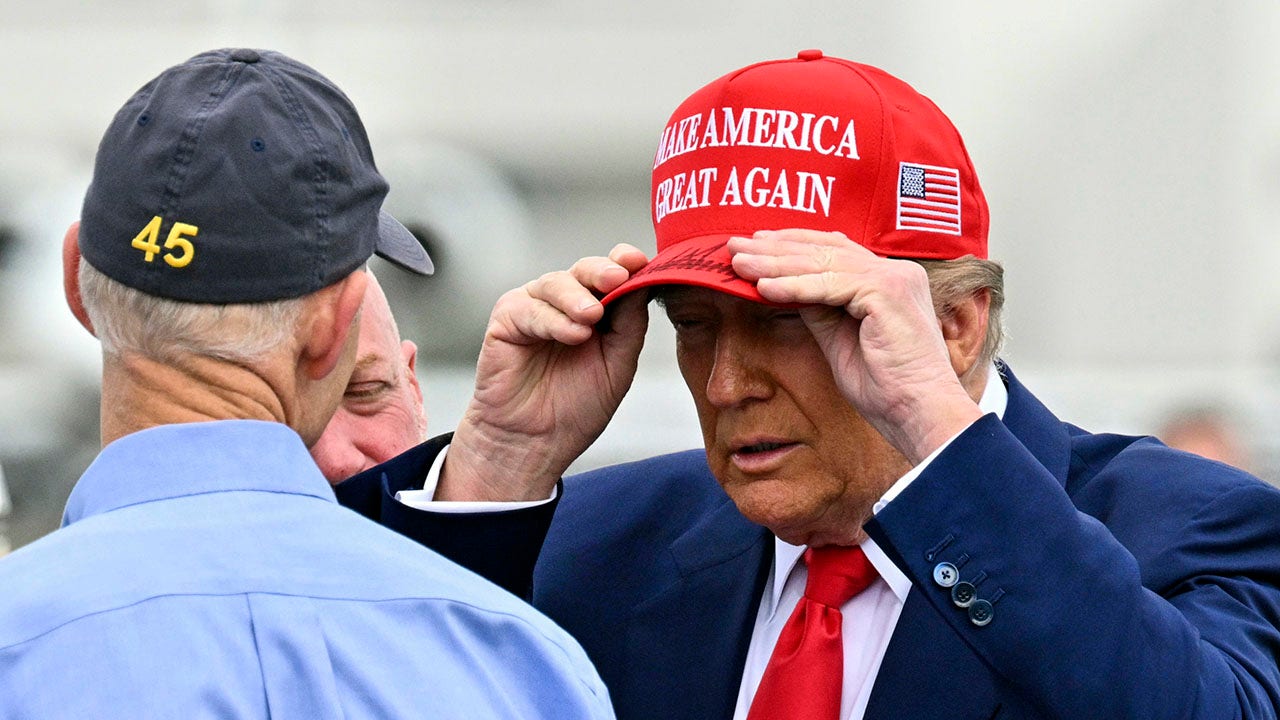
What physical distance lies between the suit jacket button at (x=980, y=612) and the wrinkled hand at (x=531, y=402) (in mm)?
701

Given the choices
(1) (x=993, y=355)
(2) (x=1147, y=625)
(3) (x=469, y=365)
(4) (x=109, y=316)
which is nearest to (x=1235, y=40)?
(3) (x=469, y=365)

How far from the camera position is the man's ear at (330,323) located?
145cm

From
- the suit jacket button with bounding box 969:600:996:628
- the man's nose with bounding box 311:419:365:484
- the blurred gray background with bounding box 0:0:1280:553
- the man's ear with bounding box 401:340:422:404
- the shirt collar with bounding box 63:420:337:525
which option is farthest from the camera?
the blurred gray background with bounding box 0:0:1280:553

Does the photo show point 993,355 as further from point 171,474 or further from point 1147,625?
point 171,474

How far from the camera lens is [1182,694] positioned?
175cm

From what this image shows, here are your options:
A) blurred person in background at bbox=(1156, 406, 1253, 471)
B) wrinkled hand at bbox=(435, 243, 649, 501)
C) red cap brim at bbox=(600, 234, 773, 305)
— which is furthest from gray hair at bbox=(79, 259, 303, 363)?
blurred person in background at bbox=(1156, 406, 1253, 471)

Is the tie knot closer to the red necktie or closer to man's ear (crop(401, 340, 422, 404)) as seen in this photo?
the red necktie

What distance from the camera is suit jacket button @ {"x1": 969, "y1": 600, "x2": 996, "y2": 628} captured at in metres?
1.72

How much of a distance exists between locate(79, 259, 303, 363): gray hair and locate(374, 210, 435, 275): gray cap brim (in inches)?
19.8

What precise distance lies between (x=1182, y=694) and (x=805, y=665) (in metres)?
0.48

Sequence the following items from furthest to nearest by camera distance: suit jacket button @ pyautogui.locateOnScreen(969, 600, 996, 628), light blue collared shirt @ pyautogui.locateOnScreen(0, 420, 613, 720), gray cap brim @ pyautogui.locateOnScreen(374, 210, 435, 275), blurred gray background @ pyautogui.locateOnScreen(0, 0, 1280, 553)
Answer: blurred gray background @ pyautogui.locateOnScreen(0, 0, 1280, 553) → gray cap brim @ pyautogui.locateOnScreen(374, 210, 435, 275) → suit jacket button @ pyautogui.locateOnScreen(969, 600, 996, 628) → light blue collared shirt @ pyautogui.locateOnScreen(0, 420, 613, 720)

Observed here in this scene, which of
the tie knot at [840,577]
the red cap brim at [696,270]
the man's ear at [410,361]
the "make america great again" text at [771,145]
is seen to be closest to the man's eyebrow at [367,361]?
the man's ear at [410,361]

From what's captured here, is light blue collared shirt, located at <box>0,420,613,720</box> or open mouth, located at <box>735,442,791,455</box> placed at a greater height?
light blue collared shirt, located at <box>0,420,613,720</box>

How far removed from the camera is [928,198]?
211 cm
